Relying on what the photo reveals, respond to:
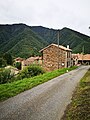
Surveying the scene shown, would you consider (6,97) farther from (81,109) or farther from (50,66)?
(50,66)

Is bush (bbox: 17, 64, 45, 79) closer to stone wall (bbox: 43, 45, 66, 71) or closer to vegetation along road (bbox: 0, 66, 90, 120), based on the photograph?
vegetation along road (bbox: 0, 66, 90, 120)

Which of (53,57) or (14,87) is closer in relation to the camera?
(14,87)

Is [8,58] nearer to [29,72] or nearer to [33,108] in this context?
[29,72]

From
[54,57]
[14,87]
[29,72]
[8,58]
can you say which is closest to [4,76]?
[14,87]

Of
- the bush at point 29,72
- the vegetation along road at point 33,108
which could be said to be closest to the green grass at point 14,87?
the vegetation along road at point 33,108

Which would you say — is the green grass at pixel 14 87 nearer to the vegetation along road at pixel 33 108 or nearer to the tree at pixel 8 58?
the vegetation along road at pixel 33 108

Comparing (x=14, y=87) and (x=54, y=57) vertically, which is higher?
(x=54, y=57)

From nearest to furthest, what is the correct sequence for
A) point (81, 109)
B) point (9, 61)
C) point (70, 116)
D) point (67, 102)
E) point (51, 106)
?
point (70, 116) → point (81, 109) → point (51, 106) → point (67, 102) → point (9, 61)

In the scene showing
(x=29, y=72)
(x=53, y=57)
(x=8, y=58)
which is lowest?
(x=29, y=72)

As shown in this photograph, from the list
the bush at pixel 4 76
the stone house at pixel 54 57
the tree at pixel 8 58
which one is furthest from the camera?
the tree at pixel 8 58

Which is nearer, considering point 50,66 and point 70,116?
point 70,116

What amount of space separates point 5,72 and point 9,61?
86.6 metres

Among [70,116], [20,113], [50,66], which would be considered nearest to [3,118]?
[20,113]

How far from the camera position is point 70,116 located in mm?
9367
